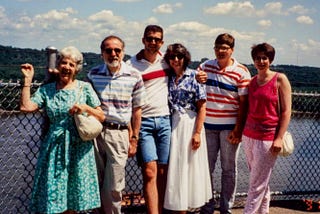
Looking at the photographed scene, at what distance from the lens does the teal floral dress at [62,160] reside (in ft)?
11.4

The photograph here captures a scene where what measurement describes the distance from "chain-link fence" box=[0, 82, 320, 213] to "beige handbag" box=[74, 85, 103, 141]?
1.51 ft

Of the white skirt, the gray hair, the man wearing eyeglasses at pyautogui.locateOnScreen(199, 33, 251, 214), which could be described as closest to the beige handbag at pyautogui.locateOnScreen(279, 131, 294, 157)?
the man wearing eyeglasses at pyautogui.locateOnScreen(199, 33, 251, 214)

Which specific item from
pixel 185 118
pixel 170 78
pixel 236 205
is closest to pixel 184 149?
pixel 185 118

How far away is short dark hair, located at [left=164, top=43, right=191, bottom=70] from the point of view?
13.2 feet

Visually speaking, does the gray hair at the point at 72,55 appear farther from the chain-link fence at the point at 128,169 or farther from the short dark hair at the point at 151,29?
the short dark hair at the point at 151,29

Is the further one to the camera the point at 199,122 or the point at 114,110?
the point at 199,122

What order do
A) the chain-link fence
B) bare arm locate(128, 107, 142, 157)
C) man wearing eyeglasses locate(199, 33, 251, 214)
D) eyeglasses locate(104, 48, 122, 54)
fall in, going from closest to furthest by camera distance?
1. eyeglasses locate(104, 48, 122, 54)
2. bare arm locate(128, 107, 142, 157)
3. man wearing eyeglasses locate(199, 33, 251, 214)
4. the chain-link fence

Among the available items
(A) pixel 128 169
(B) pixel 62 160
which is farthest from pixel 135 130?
(A) pixel 128 169

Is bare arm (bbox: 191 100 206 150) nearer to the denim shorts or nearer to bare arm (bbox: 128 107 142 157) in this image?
the denim shorts

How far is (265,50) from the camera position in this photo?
4074 mm

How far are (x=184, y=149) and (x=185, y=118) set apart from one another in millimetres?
297

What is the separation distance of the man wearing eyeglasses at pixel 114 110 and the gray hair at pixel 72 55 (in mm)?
310

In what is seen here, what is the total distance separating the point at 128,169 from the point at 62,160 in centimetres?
1263

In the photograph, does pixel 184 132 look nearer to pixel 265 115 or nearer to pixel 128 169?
pixel 265 115
